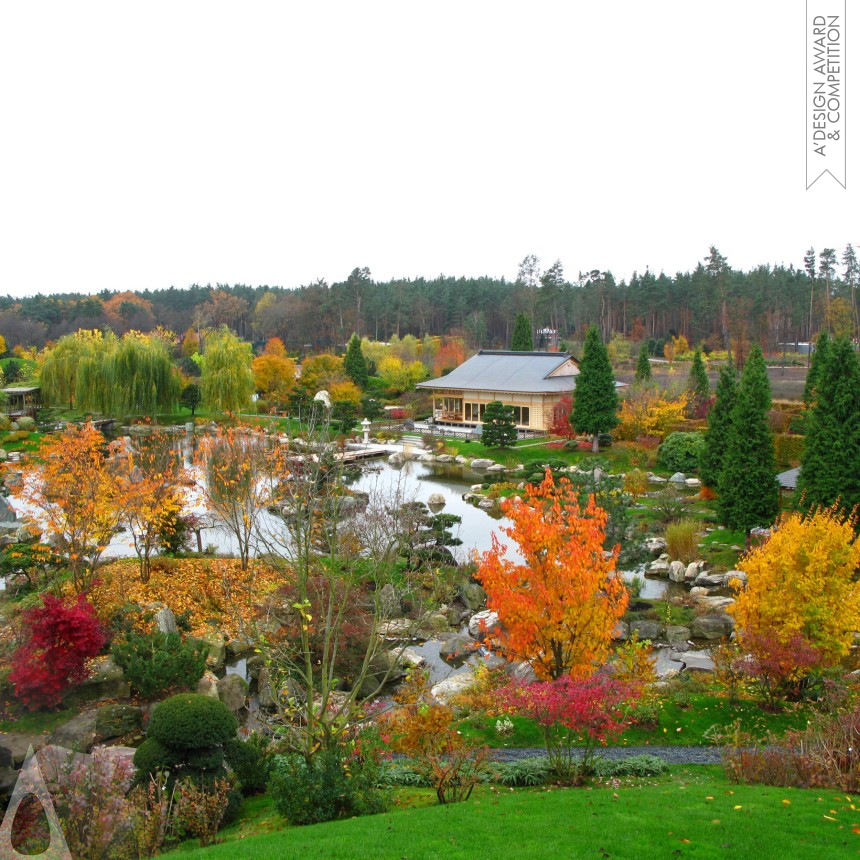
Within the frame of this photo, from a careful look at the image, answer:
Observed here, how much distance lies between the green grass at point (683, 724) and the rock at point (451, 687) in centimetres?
119

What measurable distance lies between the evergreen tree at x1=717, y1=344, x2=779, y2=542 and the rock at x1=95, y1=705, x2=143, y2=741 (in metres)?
14.0

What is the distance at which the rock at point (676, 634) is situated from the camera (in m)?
13.8

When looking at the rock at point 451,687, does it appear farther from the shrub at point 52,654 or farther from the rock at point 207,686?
the shrub at point 52,654

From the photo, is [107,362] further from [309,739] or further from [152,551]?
[309,739]

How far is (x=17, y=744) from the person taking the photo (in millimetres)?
9453

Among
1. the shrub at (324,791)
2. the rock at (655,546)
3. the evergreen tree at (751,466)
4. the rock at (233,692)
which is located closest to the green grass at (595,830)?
the shrub at (324,791)

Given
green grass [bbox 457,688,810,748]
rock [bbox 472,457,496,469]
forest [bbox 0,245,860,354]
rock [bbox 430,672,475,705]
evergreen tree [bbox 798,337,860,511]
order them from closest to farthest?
green grass [bbox 457,688,810,748]
rock [bbox 430,672,475,705]
evergreen tree [bbox 798,337,860,511]
rock [bbox 472,457,496,469]
forest [bbox 0,245,860,354]

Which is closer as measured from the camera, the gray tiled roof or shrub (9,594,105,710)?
shrub (9,594,105,710)

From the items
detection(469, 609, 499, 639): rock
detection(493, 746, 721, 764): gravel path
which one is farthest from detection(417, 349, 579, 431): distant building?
detection(493, 746, 721, 764): gravel path

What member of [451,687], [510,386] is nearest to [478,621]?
[451,687]

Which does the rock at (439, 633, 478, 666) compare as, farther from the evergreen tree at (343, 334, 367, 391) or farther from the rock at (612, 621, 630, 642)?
the evergreen tree at (343, 334, 367, 391)

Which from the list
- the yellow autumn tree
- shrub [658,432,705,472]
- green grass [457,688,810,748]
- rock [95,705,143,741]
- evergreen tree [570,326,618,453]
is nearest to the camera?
green grass [457,688,810,748]

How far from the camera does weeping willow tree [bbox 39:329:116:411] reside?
34.9 m

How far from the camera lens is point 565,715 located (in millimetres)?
7633
